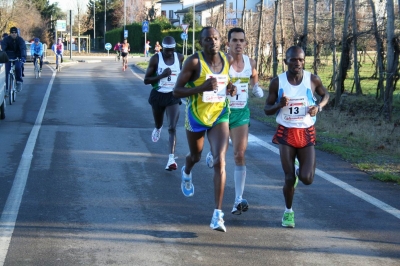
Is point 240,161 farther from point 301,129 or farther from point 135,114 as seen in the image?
point 135,114

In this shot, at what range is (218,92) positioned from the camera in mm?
6758

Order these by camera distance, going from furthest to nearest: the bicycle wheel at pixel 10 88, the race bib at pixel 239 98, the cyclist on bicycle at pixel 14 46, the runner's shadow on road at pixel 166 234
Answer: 1. the cyclist on bicycle at pixel 14 46
2. the bicycle wheel at pixel 10 88
3. the race bib at pixel 239 98
4. the runner's shadow on road at pixel 166 234

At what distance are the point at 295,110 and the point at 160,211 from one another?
1820 mm

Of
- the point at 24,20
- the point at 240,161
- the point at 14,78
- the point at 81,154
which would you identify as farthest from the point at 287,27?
the point at 24,20

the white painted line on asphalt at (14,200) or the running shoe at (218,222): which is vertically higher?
the running shoe at (218,222)

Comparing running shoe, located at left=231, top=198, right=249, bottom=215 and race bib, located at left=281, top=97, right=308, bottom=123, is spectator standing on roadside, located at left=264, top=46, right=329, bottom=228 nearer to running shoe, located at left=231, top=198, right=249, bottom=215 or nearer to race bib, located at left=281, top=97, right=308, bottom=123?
race bib, located at left=281, top=97, right=308, bottom=123

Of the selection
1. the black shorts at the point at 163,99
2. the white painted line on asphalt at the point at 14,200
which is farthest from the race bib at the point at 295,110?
the black shorts at the point at 163,99

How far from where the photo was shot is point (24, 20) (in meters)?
70.8

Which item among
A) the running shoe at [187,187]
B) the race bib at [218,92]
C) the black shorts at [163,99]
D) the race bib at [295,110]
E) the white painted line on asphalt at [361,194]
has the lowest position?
the white painted line on asphalt at [361,194]

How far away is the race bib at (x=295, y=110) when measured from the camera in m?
6.68

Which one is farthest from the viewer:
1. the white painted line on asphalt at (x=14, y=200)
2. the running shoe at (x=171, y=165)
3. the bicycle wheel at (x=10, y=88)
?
the bicycle wheel at (x=10, y=88)

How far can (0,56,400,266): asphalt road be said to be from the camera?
5.81 meters

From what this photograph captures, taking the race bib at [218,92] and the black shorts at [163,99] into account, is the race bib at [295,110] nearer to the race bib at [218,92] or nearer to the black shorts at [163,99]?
the race bib at [218,92]

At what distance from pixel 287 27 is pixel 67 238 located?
3365 cm
